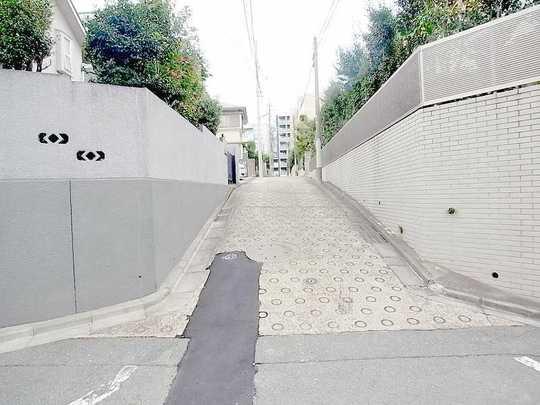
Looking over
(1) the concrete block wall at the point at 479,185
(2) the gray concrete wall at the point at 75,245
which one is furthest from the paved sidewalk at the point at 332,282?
(2) the gray concrete wall at the point at 75,245

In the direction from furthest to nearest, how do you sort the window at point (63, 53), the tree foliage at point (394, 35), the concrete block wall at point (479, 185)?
the window at point (63, 53) → the tree foliage at point (394, 35) → the concrete block wall at point (479, 185)

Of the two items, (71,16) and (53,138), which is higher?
(71,16)

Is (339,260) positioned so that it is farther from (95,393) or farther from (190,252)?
(95,393)

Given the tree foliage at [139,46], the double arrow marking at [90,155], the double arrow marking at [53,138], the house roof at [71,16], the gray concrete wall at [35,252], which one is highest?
the house roof at [71,16]

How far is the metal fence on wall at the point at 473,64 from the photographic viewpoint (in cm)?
407

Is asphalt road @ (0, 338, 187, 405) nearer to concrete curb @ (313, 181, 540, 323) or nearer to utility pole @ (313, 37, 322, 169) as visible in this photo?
concrete curb @ (313, 181, 540, 323)

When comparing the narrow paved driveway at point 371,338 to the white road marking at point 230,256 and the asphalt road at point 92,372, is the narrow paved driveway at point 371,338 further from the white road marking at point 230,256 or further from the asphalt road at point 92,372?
the asphalt road at point 92,372

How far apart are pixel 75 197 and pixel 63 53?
876 centimetres

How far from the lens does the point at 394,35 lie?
847cm

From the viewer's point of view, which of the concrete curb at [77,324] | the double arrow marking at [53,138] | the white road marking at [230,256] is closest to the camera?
the concrete curb at [77,324]

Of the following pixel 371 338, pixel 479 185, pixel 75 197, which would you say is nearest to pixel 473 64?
pixel 479 185

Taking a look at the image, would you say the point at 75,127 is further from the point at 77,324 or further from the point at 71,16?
the point at 71,16

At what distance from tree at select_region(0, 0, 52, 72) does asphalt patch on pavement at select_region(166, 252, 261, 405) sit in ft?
13.5

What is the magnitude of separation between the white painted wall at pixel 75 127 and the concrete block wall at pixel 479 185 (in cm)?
416
